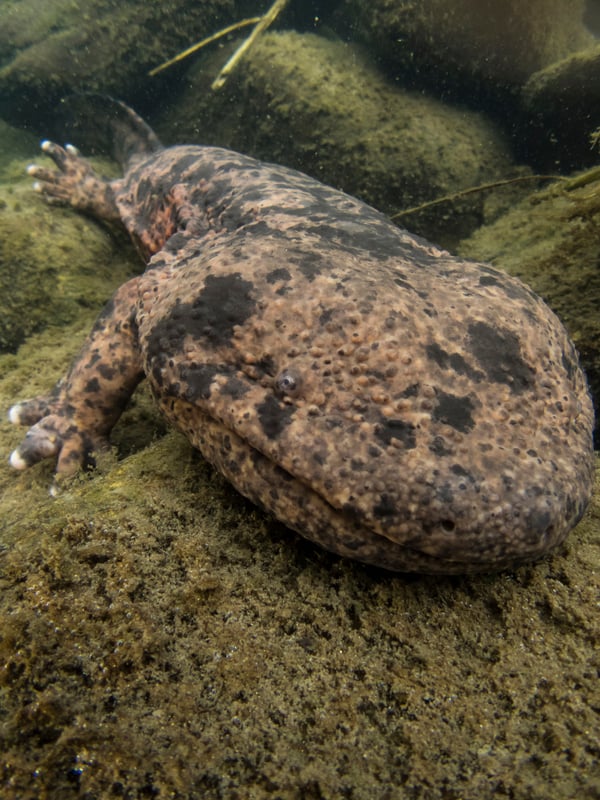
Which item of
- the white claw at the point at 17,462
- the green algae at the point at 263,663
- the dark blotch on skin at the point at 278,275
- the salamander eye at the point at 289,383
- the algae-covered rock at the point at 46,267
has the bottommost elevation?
the algae-covered rock at the point at 46,267

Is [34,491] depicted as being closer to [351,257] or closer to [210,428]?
[210,428]

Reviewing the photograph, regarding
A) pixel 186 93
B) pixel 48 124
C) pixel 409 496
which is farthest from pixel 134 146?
pixel 409 496

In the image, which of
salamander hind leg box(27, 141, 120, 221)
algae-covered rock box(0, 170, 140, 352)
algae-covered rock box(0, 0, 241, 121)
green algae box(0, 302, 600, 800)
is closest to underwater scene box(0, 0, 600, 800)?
green algae box(0, 302, 600, 800)

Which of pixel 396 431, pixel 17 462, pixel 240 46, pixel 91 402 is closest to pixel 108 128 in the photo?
pixel 240 46

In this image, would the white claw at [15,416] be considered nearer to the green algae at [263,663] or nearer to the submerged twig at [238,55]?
the green algae at [263,663]

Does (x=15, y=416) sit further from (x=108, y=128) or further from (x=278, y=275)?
(x=108, y=128)

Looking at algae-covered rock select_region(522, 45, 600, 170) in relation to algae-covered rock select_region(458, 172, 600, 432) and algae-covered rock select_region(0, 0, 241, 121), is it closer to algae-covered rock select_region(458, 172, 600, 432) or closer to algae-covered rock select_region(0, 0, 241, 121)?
algae-covered rock select_region(458, 172, 600, 432)

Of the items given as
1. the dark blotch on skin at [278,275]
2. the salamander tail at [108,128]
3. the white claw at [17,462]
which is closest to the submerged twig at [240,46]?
the salamander tail at [108,128]
